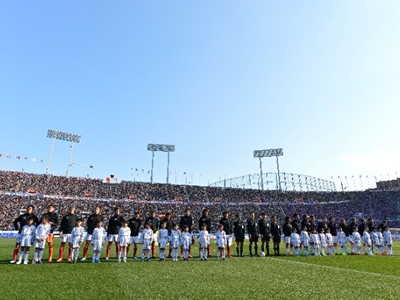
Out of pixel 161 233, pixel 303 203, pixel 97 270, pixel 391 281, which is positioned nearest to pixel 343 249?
Result: pixel 391 281

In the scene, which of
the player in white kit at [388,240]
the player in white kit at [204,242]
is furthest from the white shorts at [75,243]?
the player in white kit at [388,240]

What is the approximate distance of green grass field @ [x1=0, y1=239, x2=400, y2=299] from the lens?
638cm

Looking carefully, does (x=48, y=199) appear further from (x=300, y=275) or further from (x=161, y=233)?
(x=300, y=275)

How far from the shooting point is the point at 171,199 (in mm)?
61219

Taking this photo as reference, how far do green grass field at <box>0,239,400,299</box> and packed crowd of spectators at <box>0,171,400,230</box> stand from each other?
1660 inches

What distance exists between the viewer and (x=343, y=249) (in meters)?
17.5

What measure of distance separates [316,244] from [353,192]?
61.0 meters

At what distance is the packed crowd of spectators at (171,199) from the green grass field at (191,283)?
42.2 m

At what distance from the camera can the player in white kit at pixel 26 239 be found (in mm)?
11172

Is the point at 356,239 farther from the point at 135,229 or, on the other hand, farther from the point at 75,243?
the point at 75,243

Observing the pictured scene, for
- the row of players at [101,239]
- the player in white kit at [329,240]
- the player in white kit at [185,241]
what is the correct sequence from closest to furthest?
the row of players at [101,239] → the player in white kit at [185,241] → the player in white kit at [329,240]

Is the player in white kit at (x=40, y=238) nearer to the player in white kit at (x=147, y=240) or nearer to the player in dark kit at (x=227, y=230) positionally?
the player in white kit at (x=147, y=240)

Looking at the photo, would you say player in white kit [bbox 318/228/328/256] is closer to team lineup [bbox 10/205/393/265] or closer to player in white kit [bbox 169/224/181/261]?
team lineup [bbox 10/205/393/265]

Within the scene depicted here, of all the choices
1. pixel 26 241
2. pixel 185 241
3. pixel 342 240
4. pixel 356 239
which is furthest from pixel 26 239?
pixel 356 239
